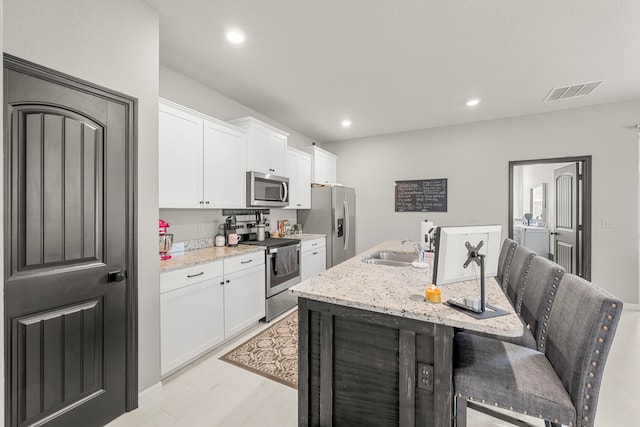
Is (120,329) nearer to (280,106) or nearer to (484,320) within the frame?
(484,320)

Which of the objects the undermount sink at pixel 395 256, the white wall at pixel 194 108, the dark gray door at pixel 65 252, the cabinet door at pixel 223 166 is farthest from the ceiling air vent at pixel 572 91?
the dark gray door at pixel 65 252

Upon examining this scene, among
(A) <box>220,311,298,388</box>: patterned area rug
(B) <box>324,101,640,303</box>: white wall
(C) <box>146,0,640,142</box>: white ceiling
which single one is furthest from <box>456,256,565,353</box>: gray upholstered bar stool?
(B) <box>324,101,640,303</box>: white wall

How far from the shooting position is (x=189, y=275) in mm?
2312

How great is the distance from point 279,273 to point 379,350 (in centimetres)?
215

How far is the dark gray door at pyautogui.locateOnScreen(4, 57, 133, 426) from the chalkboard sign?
13.6ft

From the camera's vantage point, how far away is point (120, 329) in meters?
1.83

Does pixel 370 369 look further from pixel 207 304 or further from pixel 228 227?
pixel 228 227

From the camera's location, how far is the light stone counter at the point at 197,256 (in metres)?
2.21

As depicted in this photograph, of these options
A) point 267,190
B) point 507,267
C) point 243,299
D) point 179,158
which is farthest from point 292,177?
point 507,267

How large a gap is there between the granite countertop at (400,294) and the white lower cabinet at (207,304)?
46.4 inches

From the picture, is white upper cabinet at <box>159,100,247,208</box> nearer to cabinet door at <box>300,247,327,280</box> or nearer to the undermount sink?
cabinet door at <box>300,247,327,280</box>


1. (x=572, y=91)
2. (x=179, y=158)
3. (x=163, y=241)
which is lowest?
(x=163, y=241)

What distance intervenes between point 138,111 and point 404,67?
2.33 metres

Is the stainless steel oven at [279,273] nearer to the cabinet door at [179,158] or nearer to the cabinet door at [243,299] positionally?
the cabinet door at [243,299]
